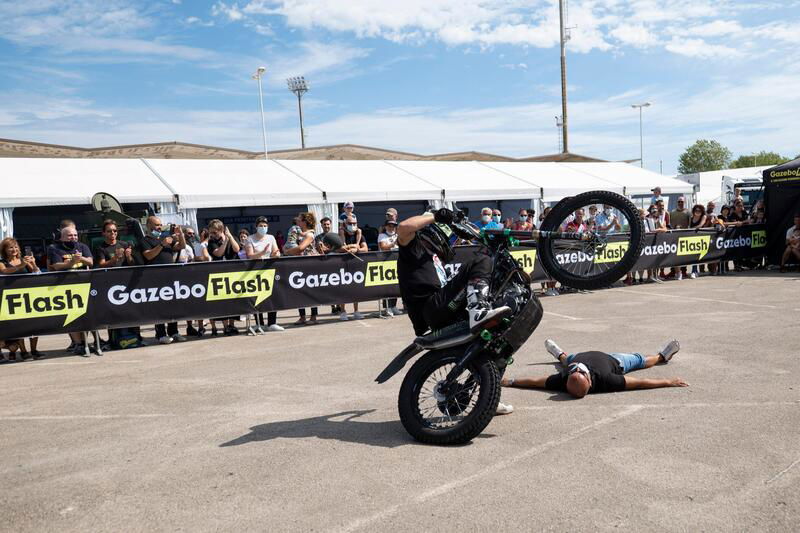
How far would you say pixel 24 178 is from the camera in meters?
16.4

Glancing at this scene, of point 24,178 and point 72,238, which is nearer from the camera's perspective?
point 72,238

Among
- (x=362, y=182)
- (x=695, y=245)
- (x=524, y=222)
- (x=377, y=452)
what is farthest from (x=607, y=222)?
(x=362, y=182)

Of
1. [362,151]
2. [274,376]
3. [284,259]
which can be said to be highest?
[362,151]

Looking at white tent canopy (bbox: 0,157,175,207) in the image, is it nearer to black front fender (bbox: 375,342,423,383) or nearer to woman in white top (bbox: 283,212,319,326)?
woman in white top (bbox: 283,212,319,326)

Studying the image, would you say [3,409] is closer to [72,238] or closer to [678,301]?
[72,238]


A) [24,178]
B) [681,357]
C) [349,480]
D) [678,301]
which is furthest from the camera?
[24,178]

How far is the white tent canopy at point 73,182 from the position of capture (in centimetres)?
1555

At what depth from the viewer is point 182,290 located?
391 inches

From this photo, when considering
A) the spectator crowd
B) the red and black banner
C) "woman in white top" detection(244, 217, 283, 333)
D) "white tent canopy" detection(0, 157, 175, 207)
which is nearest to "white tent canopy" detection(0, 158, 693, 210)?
"white tent canopy" detection(0, 157, 175, 207)

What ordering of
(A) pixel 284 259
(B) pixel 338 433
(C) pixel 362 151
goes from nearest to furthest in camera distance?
1. (B) pixel 338 433
2. (A) pixel 284 259
3. (C) pixel 362 151

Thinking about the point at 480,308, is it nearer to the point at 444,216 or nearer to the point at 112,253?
the point at 444,216

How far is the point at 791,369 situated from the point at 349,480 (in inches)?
195

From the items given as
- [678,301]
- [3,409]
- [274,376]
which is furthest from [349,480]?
[678,301]

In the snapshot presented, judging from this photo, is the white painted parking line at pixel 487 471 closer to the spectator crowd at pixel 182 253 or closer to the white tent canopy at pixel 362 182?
the spectator crowd at pixel 182 253
